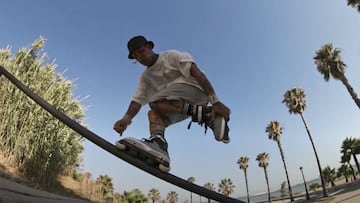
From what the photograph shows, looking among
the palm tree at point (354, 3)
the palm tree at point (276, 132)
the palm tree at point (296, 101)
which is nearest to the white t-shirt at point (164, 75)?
the palm tree at point (354, 3)

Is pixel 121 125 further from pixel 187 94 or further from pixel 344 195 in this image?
pixel 344 195

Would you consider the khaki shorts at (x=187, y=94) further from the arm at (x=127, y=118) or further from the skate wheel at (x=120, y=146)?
the skate wheel at (x=120, y=146)

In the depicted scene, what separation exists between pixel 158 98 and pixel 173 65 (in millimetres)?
265

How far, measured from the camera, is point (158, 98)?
2.20 metres

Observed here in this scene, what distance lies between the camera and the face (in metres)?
2.14

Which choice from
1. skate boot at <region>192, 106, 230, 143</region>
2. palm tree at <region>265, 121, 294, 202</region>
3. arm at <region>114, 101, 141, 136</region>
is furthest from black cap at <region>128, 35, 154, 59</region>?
palm tree at <region>265, 121, 294, 202</region>

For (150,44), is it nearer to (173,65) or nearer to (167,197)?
(173,65)

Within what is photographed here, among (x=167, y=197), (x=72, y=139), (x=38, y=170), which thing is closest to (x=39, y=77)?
(x=72, y=139)

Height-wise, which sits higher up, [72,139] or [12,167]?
[72,139]

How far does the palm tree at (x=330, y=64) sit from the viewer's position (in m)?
25.0

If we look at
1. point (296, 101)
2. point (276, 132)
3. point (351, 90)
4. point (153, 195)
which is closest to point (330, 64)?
point (351, 90)

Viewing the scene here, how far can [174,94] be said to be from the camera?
6.99ft

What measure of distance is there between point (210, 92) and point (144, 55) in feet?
1.88

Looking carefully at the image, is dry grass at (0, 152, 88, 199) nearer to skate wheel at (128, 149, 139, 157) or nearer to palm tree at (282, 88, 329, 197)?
skate wheel at (128, 149, 139, 157)
